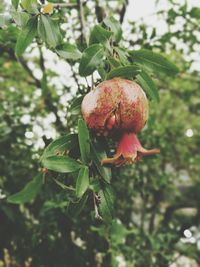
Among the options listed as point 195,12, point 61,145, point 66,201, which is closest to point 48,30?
point 61,145

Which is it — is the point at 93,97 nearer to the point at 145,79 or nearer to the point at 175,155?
the point at 145,79

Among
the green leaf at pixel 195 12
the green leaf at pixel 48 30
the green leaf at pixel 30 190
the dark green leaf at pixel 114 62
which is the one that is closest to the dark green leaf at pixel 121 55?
the dark green leaf at pixel 114 62

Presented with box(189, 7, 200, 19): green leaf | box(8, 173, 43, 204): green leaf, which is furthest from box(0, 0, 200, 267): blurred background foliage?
box(8, 173, 43, 204): green leaf

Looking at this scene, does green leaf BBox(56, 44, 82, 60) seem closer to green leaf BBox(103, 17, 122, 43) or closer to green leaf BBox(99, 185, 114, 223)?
green leaf BBox(103, 17, 122, 43)

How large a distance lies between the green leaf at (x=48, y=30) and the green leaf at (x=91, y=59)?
0.09 metres

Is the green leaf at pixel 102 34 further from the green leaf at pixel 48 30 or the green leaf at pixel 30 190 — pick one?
the green leaf at pixel 30 190

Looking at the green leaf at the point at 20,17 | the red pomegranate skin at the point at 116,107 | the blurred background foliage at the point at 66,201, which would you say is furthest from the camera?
the blurred background foliage at the point at 66,201

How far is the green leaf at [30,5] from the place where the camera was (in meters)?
0.80

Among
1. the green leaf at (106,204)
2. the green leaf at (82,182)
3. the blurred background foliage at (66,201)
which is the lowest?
the blurred background foliage at (66,201)

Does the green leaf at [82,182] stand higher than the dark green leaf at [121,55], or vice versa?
the dark green leaf at [121,55]

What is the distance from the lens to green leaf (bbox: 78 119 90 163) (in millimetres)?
706

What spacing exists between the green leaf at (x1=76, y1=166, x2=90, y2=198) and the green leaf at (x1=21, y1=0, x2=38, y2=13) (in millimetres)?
362

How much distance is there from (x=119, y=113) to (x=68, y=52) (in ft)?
0.75

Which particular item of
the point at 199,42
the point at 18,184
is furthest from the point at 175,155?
the point at 18,184
